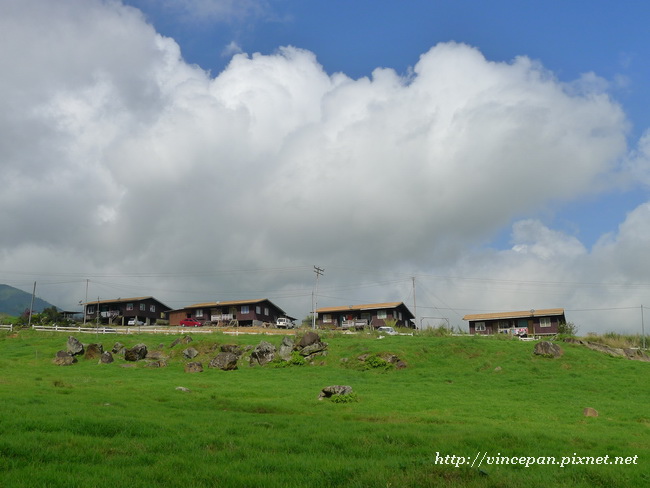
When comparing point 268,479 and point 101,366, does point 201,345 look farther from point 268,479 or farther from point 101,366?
point 268,479

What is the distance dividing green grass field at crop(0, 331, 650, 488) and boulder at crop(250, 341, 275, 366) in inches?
435

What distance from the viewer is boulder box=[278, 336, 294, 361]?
5528 cm

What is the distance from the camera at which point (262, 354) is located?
179 ft

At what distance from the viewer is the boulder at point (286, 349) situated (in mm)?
55281

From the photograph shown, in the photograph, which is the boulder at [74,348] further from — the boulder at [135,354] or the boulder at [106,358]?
the boulder at [135,354]

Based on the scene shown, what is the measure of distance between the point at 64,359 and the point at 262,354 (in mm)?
20417

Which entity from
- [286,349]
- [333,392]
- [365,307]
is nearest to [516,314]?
[365,307]

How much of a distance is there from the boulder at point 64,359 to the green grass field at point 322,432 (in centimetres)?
1147

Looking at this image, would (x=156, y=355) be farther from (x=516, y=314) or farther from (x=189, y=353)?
(x=516, y=314)

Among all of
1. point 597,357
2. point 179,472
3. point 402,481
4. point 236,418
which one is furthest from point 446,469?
point 597,357

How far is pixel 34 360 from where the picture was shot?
180ft

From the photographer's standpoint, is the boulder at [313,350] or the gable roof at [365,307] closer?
the boulder at [313,350]

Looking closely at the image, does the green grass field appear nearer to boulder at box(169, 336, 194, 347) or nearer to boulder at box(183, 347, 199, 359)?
boulder at box(183, 347, 199, 359)

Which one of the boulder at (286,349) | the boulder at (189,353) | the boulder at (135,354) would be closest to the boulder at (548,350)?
the boulder at (286,349)
